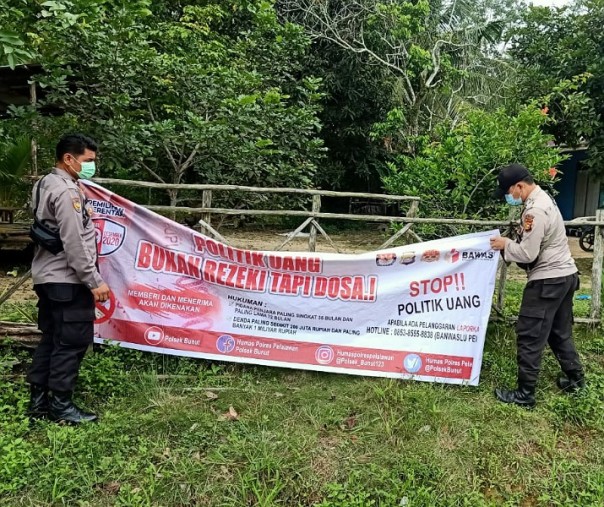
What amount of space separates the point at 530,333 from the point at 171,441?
250cm

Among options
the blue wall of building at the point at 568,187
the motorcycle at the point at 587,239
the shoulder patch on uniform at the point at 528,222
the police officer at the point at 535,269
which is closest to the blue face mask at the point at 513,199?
the police officer at the point at 535,269

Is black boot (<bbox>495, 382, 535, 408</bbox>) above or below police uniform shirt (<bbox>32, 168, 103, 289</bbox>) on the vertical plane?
below

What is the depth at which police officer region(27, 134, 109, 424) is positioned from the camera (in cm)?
300

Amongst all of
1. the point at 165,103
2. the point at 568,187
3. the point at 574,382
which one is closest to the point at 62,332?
the point at 574,382

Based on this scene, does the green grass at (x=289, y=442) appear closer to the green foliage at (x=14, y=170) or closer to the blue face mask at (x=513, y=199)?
the blue face mask at (x=513, y=199)

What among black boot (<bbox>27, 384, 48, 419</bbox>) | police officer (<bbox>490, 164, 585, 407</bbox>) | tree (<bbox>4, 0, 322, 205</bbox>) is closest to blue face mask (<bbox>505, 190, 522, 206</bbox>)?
police officer (<bbox>490, 164, 585, 407</bbox>)

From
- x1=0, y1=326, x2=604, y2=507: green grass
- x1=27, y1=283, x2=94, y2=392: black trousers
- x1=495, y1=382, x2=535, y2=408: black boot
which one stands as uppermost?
x1=27, y1=283, x2=94, y2=392: black trousers

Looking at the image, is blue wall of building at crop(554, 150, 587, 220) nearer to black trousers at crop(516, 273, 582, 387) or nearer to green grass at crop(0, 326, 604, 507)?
green grass at crop(0, 326, 604, 507)

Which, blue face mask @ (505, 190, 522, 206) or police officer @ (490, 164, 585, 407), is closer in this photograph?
police officer @ (490, 164, 585, 407)

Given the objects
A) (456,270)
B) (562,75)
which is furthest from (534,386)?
(562,75)

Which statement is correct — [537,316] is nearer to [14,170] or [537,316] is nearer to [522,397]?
[522,397]

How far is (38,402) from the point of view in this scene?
10.7ft

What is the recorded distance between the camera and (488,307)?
151 inches

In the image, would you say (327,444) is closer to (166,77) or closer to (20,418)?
(20,418)
